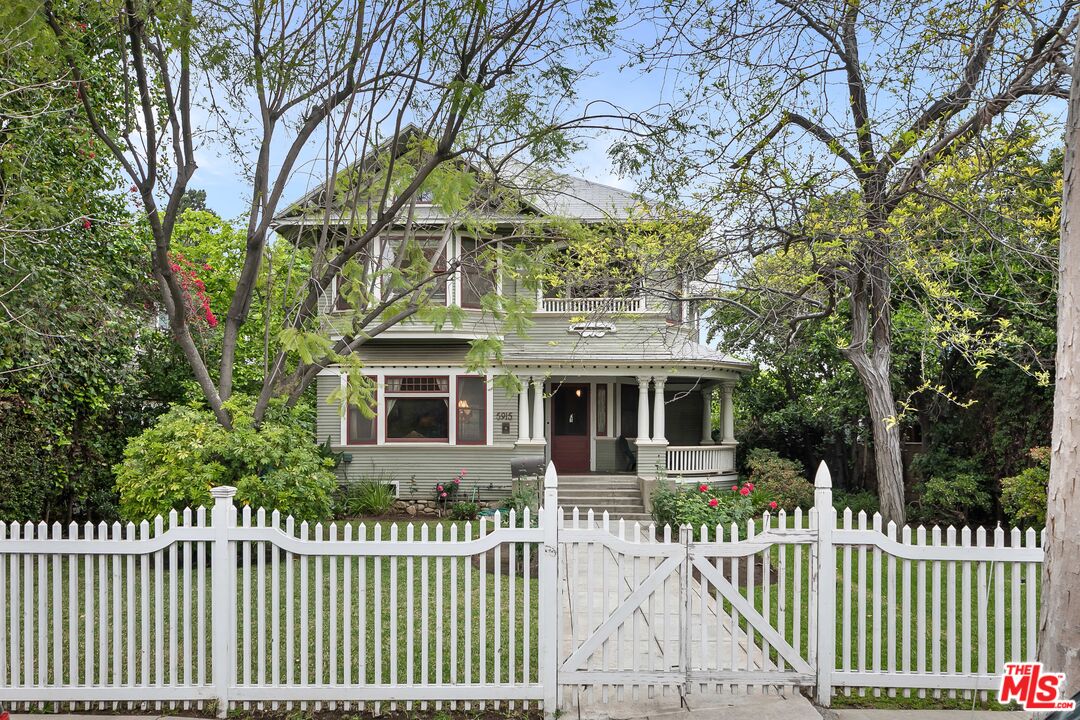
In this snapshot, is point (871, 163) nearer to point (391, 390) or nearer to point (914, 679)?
point (914, 679)

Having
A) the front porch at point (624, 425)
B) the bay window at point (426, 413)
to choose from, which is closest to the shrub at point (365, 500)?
the bay window at point (426, 413)

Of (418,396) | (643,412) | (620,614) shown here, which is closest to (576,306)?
(643,412)

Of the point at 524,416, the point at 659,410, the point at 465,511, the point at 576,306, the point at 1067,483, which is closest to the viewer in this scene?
the point at 1067,483

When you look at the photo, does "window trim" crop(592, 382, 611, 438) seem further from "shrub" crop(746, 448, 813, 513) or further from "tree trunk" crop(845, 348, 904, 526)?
"tree trunk" crop(845, 348, 904, 526)

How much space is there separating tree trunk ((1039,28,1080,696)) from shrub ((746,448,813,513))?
1027 cm

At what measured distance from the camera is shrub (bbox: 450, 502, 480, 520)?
13.7 metres

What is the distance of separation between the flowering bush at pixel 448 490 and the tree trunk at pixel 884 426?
28.0ft

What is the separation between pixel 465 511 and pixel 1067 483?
11558 millimetres

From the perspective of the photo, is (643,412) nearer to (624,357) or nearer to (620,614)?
(624,357)

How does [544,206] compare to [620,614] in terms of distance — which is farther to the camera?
[544,206]

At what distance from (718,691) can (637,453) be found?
34.8 ft

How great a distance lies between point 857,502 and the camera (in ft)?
46.2

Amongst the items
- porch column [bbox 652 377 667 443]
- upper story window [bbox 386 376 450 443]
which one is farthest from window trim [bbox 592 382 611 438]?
upper story window [bbox 386 376 450 443]

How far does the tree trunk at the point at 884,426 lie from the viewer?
10.1 meters
